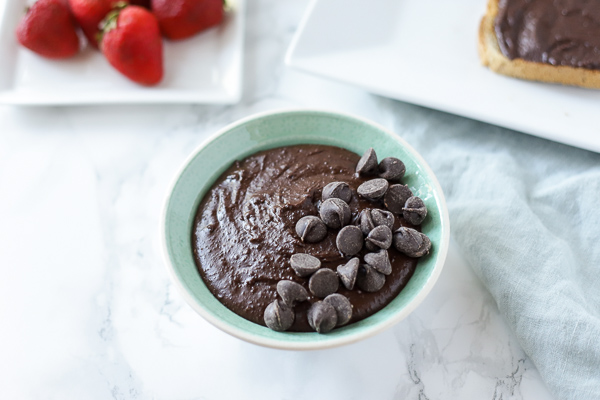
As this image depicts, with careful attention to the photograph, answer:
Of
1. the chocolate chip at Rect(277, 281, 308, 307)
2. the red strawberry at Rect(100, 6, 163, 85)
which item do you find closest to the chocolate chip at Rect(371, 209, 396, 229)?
the chocolate chip at Rect(277, 281, 308, 307)

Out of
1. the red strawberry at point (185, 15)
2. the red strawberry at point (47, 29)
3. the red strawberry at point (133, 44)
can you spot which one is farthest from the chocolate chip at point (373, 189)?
the red strawberry at point (47, 29)

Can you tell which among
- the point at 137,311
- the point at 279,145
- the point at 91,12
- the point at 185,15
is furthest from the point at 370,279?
the point at 91,12

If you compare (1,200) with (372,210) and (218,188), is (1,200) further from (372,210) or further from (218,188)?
(372,210)

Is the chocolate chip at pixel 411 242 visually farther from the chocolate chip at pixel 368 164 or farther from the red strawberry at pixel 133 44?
the red strawberry at pixel 133 44

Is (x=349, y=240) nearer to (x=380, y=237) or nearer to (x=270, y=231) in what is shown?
(x=380, y=237)

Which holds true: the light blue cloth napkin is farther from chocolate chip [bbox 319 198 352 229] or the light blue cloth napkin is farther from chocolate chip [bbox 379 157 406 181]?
chocolate chip [bbox 319 198 352 229]

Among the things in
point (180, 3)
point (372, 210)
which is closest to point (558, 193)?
point (372, 210)
